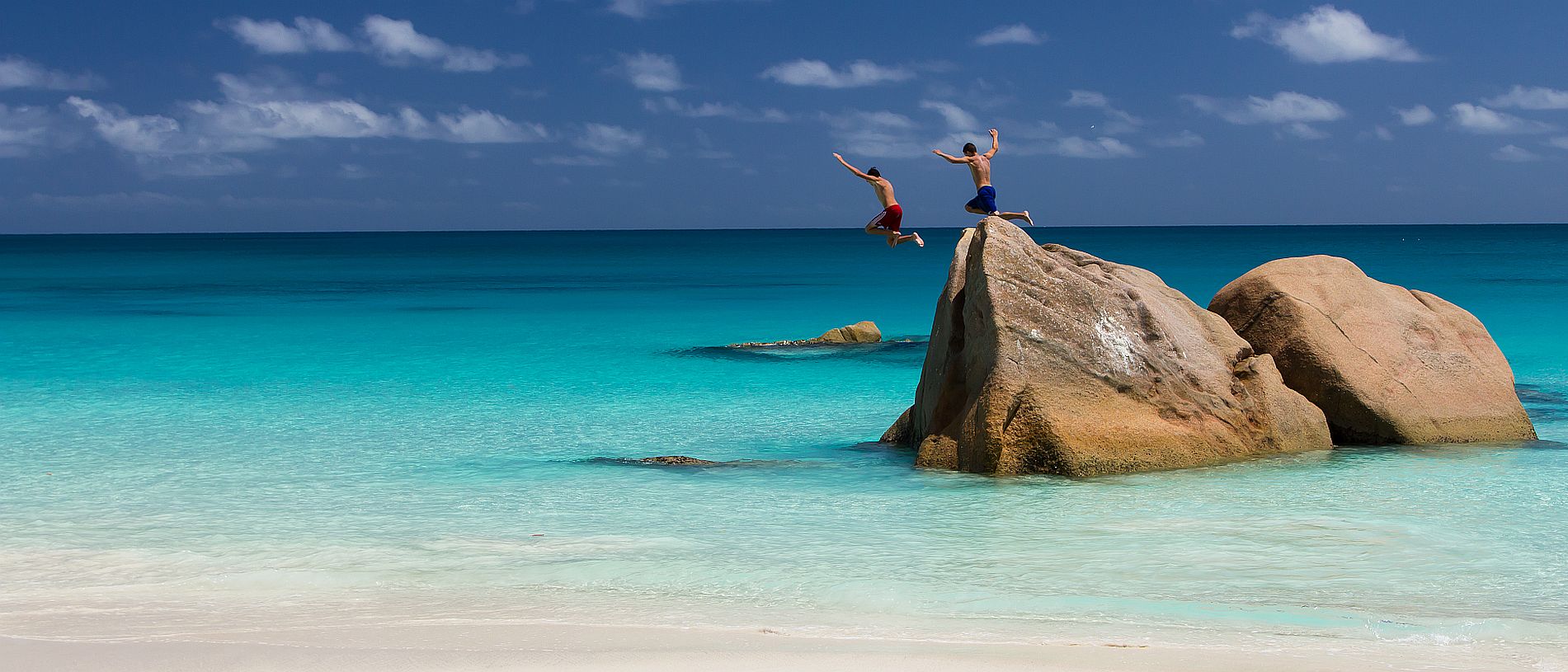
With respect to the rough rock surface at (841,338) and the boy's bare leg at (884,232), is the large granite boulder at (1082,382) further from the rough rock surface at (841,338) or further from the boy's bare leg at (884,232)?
the rough rock surface at (841,338)

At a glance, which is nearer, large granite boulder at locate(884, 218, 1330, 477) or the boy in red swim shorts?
large granite boulder at locate(884, 218, 1330, 477)

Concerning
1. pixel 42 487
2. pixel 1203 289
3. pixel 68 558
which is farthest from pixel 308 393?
pixel 1203 289

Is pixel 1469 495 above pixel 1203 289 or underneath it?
underneath

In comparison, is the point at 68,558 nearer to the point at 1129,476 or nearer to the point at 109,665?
the point at 109,665

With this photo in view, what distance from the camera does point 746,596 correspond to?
6.82 metres

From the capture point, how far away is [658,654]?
5.49 metres

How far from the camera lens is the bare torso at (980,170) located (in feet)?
45.2

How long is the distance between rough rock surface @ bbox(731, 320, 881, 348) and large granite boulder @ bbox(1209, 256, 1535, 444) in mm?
11179

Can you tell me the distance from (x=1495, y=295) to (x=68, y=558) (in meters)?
42.6

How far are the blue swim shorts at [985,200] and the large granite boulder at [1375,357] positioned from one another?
2.67 meters

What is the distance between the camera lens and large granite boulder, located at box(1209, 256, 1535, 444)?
36.6ft

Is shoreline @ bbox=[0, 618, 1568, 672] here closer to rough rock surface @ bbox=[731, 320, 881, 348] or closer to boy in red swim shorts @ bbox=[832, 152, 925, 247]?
boy in red swim shorts @ bbox=[832, 152, 925, 247]

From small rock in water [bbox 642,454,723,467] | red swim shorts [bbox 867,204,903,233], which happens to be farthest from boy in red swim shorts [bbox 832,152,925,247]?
small rock in water [bbox 642,454,723,467]

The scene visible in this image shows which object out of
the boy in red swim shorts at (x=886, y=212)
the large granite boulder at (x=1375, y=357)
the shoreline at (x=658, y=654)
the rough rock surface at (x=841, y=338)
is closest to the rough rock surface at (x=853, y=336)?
the rough rock surface at (x=841, y=338)
